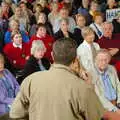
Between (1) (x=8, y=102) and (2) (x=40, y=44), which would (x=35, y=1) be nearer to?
(2) (x=40, y=44)

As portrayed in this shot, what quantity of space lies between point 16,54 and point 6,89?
172cm

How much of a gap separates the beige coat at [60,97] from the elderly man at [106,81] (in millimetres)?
2416

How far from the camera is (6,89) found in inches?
206

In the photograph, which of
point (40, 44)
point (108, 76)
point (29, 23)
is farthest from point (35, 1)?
point (108, 76)

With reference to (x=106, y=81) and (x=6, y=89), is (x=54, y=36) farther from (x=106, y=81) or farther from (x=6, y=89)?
(x=6, y=89)

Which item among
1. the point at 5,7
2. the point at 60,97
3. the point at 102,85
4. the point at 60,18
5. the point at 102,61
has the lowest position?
the point at 102,85

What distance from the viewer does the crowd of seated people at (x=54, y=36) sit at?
19.2 ft

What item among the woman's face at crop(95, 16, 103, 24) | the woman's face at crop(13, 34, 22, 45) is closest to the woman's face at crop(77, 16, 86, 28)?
the woman's face at crop(95, 16, 103, 24)

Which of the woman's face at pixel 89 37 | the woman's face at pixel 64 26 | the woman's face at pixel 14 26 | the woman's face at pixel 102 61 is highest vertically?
the woman's face at pixel 14 26

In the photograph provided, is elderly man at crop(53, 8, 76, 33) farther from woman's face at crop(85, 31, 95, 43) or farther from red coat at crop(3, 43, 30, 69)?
woman's face at crop(85, 31, 95, 43)

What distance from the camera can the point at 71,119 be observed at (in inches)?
111

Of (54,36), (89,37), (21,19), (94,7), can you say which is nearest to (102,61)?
(89,37)

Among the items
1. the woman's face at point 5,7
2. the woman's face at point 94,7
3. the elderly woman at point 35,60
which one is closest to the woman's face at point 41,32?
the elderly woman at point 35,60

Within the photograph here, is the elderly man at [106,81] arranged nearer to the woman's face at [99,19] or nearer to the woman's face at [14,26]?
the woman's face at [14,26]
